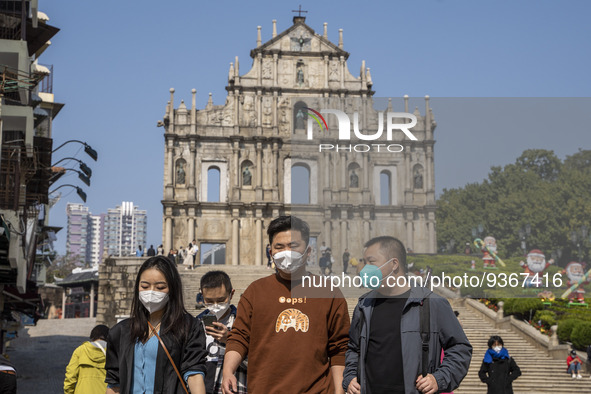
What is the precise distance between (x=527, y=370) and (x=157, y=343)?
53.1ft

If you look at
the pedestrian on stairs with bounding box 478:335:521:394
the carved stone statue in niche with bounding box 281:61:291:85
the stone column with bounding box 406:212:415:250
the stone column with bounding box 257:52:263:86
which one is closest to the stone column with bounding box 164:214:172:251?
the stone column with bounding box 257:52:263:86

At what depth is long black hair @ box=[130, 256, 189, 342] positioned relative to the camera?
17.1ft

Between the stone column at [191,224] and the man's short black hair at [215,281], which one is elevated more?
the stone column at [191,224]

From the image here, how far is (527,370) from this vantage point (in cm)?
1970

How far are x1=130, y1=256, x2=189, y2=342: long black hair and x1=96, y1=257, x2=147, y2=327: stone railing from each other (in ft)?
99.7

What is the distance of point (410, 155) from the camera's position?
6.79 metres

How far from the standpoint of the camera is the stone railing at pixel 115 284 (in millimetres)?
35188

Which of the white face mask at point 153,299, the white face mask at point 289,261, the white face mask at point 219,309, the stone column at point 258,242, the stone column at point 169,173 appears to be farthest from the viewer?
the stone column at point 169,173

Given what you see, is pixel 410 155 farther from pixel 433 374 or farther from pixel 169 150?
pixel 169 150

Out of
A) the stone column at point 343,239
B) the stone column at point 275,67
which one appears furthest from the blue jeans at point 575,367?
the stone column at point 275,67

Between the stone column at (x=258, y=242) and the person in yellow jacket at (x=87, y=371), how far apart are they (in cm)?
3677

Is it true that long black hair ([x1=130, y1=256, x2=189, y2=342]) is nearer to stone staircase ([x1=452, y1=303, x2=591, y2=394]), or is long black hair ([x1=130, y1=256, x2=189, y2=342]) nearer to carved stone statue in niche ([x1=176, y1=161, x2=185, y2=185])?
stone staircase ([x1=452, y1=303, x2=591, y2=394])

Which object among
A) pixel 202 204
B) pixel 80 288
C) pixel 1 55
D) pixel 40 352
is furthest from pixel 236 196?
pixel 80 288

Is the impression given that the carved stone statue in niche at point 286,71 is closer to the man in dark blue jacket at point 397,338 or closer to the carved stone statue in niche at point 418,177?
the carved stone statue in niche at point 418,177
